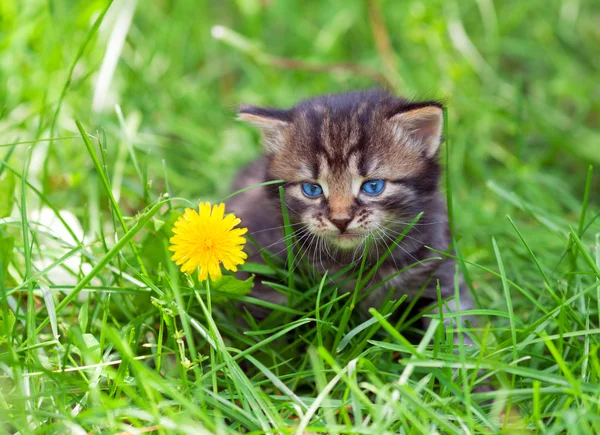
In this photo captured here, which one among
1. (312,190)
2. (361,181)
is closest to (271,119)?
(312,190)

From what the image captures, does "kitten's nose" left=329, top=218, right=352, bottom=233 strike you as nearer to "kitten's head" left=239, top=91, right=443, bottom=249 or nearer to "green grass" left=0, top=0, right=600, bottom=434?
"kitten's head" left=239, top=91, right=443, bottom=249

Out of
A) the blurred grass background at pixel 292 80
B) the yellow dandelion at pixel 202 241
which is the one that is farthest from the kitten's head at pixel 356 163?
the blurred grass background at pixel 292 80

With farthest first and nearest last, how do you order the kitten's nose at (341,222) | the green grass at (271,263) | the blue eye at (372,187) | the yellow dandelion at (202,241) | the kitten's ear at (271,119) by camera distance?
1. the kitten's ear at (271,119)
2. the blue eye at (372,187)
3. the kitten's nose at (341,222)
4. the yellow dandelion at (202,241)
5. the green grass at (271,263)

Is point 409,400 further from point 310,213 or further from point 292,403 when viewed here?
point 310,213

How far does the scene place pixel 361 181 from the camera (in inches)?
92.9

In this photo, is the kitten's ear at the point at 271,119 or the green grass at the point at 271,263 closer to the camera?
the green grass at the point at 271,263

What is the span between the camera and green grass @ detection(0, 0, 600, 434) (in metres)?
1.91

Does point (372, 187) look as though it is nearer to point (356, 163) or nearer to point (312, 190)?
point (356, 163)

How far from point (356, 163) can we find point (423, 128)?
1.15 feet

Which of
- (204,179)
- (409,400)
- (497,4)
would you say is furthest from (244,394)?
(497,4)

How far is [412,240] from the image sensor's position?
2.46 metres

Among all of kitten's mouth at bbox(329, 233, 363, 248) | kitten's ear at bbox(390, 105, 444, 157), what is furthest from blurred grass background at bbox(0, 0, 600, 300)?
kitten's mouth at bbox(329, 233, 363, 248)

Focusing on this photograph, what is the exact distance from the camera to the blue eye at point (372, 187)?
2.37 metres

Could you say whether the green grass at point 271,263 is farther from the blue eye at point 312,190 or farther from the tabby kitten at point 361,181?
the blue eye at point 312,190
